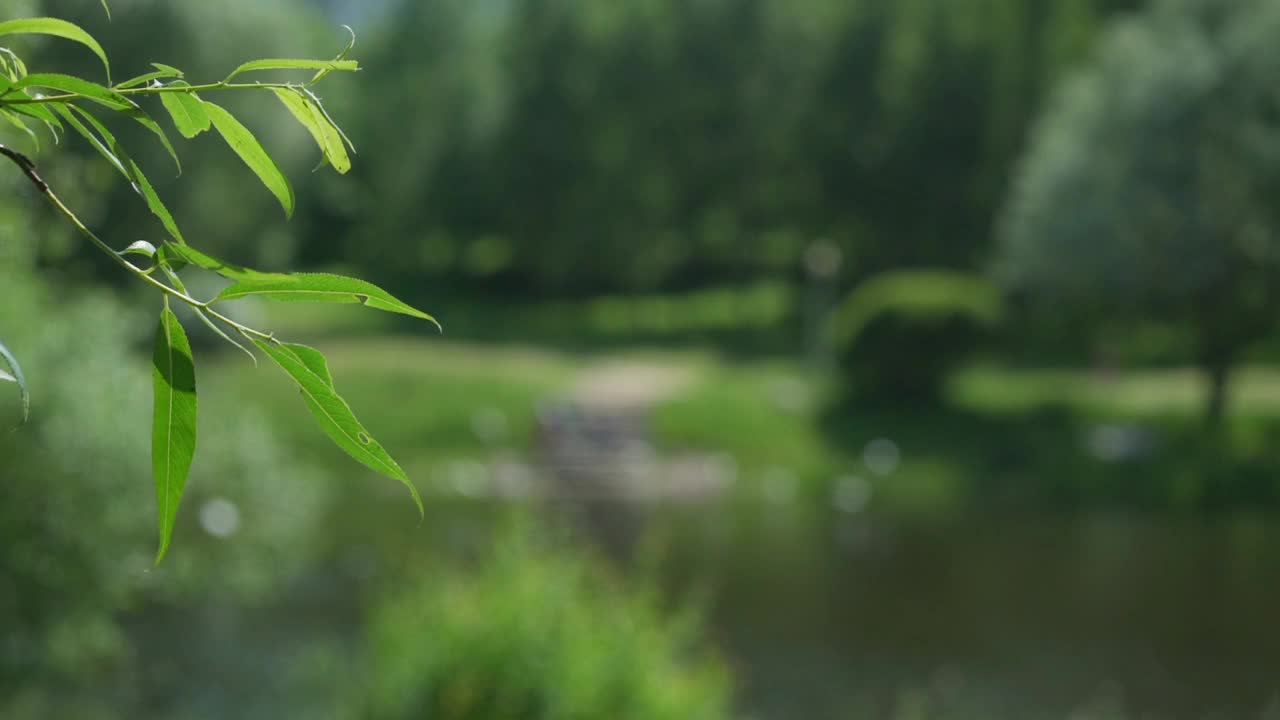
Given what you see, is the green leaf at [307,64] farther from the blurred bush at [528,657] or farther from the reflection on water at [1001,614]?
the reflection on water at [1001,614]

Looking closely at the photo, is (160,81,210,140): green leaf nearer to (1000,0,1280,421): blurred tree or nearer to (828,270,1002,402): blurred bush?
(1000,0,1280,421): blurred tree

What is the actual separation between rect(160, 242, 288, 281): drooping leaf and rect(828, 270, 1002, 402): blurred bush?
23445mm

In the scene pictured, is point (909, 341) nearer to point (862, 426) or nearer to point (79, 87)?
point (862, 426)

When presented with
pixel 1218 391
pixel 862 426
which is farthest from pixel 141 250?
pixel 1218 391

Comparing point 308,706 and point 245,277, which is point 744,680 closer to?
point 308,706

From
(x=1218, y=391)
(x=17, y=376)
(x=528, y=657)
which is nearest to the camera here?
(x=17, y=376)

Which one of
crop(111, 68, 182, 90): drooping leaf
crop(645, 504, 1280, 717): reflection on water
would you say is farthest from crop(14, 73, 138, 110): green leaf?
crop(645, 504, 1280, 717): reflection on water

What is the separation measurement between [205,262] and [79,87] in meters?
0.10

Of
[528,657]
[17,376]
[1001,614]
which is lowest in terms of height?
[17,376]

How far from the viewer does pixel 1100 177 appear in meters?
23.3

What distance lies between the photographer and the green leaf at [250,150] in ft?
2.63

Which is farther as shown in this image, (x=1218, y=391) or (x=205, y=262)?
(x=1218, y=391)

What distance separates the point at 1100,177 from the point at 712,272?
12.4 metres

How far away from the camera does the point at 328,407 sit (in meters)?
0.79
